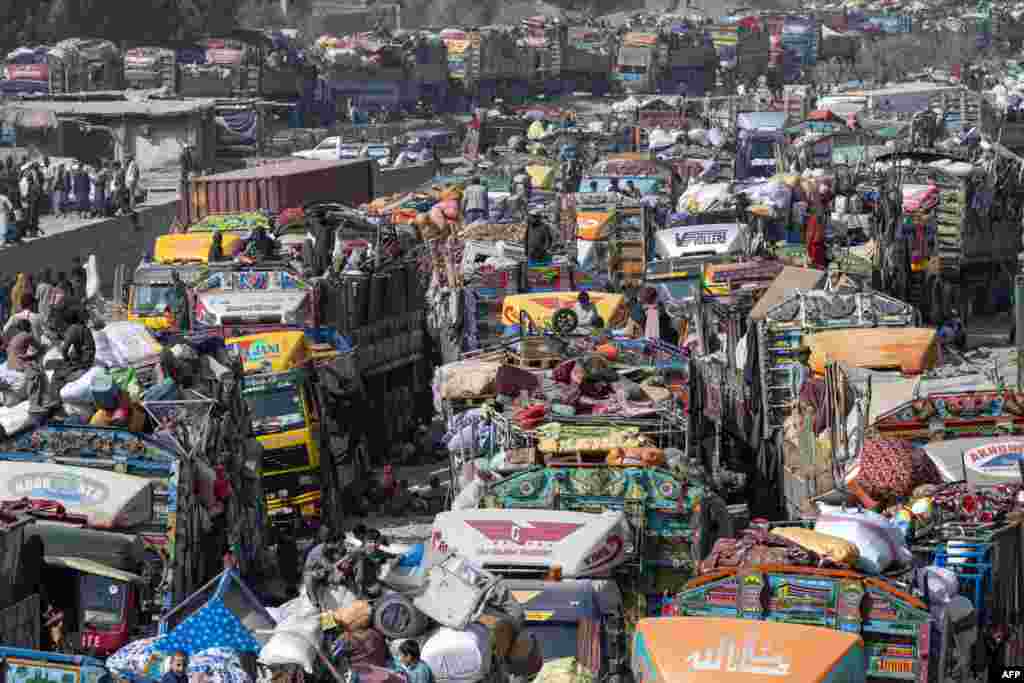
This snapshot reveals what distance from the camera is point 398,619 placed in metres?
12.0

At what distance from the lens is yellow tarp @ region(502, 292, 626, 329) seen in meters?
23.9

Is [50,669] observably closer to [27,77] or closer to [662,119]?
[662,119]

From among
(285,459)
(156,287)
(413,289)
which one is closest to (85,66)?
(413,289)

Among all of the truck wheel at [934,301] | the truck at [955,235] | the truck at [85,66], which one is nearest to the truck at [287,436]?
the truck at [955,235]

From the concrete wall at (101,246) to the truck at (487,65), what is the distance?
45.5 meters

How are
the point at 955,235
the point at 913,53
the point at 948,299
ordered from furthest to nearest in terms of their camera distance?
the point at 913,53
the point at 955,235
the point at 948,299

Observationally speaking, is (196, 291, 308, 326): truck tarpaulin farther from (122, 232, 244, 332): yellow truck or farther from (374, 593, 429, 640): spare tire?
(374, 593, 429, 640): spare tire

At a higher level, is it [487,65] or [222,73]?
[222,73]

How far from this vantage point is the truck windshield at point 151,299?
24.2 meters

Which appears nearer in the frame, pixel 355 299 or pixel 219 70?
pixel 355 299

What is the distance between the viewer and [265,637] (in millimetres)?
12195

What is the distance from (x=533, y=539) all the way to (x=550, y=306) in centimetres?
1033

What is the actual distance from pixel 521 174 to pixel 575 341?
22983 mm

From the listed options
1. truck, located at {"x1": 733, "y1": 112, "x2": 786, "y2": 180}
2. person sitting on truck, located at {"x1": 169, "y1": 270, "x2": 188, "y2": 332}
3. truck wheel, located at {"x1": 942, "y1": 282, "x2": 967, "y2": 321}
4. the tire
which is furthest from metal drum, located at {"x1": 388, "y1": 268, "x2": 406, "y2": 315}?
truck, located at {"x1": 733, "y1": 112, "x2": 786, "y2": 180}
